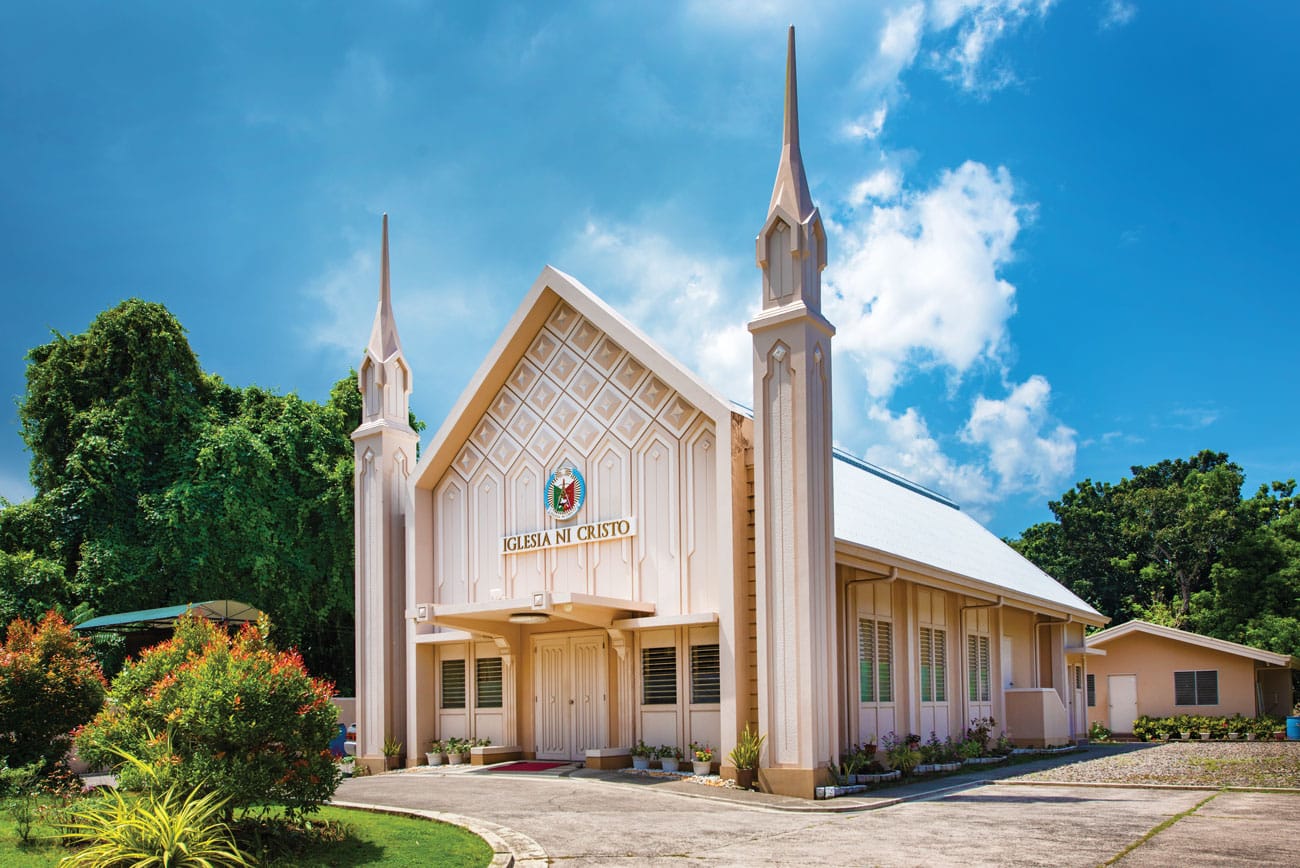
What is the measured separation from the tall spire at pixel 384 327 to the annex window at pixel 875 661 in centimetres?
1099

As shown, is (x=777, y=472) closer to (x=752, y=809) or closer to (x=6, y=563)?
(x=752, y=809)

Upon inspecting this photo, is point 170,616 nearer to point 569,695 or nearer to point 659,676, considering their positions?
point 569,695

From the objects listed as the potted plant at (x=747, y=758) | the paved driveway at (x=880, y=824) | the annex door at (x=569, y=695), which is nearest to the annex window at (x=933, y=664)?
the paved driveway at (x=880, y=824)

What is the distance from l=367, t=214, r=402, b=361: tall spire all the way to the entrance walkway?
360 inches

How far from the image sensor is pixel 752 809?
13961 millimetres

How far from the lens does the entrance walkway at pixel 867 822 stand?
10117mm

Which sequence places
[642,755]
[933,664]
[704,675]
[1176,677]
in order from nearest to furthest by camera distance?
[704,675]
[642,755]
[933,664]
[1176,677]

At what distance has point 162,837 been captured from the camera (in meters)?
8.90

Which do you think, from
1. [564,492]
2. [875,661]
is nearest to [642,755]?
[875,661]

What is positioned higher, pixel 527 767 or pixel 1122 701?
pixel 527 767

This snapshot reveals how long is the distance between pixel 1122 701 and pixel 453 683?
23.4m

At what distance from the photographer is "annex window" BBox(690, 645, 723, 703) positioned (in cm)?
1747

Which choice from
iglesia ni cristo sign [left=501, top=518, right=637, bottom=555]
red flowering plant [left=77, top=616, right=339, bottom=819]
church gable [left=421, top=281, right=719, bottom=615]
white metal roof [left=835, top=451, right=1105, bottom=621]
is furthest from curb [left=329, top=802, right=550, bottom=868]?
white metal roof [left=835, top=451, right=1105, bottom=621]

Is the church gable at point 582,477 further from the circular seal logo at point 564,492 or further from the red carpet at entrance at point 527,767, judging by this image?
the red carpet at entrance at point 527,767
